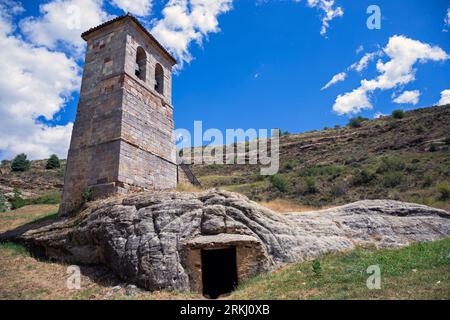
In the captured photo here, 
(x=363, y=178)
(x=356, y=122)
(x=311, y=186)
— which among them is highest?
(x=356, y=122)

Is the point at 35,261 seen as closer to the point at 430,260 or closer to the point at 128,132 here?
the point at 128,132

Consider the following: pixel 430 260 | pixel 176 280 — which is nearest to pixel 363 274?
pixel 430 260

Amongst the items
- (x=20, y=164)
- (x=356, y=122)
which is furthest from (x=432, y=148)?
(x=20, y=164)

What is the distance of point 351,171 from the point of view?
3266 cm

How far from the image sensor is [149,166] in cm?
1366

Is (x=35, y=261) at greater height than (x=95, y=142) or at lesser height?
lesser

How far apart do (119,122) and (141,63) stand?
4023mm

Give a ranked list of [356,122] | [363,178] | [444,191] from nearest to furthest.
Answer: [444,191]
[363,178]
[356,122]

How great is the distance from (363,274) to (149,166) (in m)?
9.14

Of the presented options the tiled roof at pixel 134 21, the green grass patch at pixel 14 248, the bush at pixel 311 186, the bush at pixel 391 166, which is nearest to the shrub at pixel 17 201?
the green grass patch at pixel 14 248

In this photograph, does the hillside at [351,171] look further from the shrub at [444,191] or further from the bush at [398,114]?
the bush at [398,114]

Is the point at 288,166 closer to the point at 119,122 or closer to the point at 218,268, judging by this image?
the point at 119,122

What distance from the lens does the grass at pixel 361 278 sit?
6.93m
